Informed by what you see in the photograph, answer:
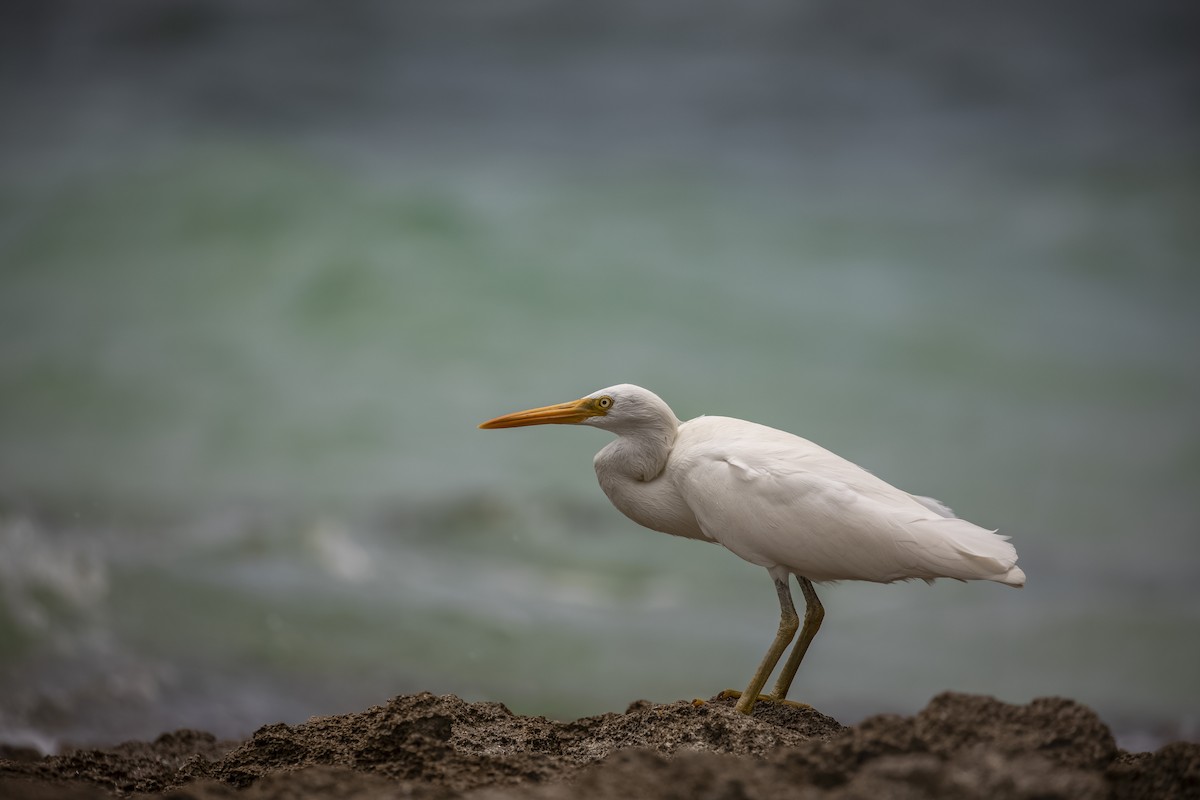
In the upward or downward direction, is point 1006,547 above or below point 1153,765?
above

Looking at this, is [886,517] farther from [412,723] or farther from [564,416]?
[412,723]

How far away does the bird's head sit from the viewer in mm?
4660

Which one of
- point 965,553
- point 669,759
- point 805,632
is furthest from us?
point 805,632

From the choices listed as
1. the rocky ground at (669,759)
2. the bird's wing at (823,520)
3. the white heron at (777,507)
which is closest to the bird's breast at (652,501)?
the white heron at (777,507)

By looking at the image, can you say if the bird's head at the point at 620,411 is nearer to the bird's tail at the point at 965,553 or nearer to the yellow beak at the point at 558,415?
the yellow beak at the point at 558,415

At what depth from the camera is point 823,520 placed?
400 centimetres

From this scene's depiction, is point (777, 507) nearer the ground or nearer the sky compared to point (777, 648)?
nearer the sky

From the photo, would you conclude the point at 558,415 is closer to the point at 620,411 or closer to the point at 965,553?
the point at 620,411

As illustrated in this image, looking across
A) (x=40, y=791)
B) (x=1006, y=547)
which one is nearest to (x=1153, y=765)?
(x=1006, y=547)

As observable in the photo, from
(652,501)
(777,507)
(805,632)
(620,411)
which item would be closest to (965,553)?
(777,507)

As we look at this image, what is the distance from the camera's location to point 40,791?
308 centimetres

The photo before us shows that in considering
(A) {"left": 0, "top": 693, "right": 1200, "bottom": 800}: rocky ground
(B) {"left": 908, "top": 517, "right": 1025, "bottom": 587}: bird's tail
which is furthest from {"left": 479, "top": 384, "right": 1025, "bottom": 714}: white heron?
(A) {"left": 0, "top": 693, "right": 1200, "bottom": 800}: rocky ground

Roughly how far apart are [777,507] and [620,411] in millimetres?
913

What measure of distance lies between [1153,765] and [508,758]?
2.03m
